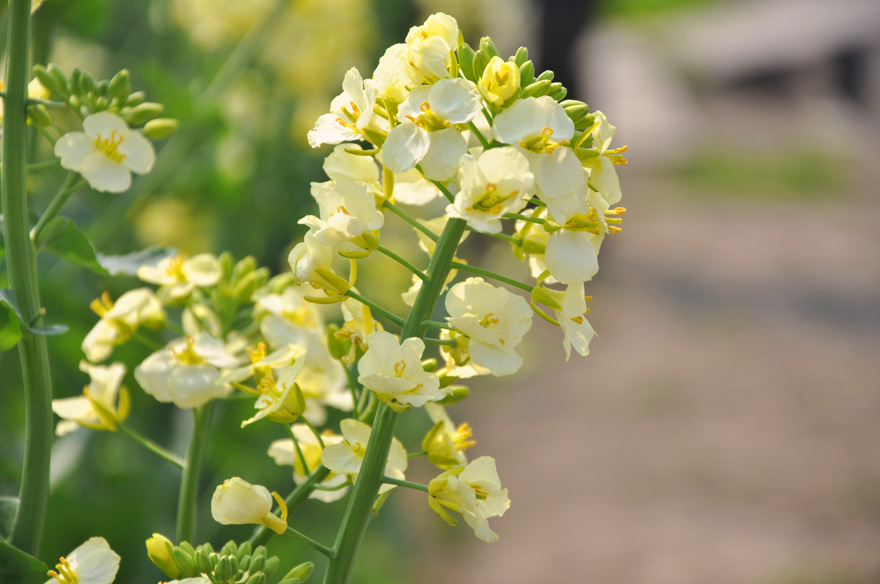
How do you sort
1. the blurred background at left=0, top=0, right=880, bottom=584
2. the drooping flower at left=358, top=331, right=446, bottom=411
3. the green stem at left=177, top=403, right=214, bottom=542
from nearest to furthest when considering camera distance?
the drooping flower at left=358, top=331, right=446, bottom=411
the green stem at left=177, top=403, right=214, bottom=542
the blurred background at left=0, top=0, right=880, bottom=584

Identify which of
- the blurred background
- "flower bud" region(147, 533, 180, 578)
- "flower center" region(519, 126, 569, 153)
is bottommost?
"flower bud" region(147, 533, 180, 578)

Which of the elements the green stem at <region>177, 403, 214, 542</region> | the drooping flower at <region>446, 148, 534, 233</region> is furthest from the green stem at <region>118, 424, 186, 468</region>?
the drooping flower at <region>446, 148, 534, 233</region>

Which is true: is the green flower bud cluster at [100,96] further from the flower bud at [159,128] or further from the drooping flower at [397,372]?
the drooping flower at [397,372]

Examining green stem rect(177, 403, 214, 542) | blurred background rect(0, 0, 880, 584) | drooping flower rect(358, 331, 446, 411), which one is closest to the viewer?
drooping flower rect(358, 331, 446, 411)

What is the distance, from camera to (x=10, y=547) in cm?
36

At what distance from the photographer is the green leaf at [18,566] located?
370 millimetres

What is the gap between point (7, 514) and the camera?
0.41 metres

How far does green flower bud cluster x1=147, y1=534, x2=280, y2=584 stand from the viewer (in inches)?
13.8

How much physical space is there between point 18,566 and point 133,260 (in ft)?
0.65

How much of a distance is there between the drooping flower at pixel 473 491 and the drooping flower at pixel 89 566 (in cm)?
15

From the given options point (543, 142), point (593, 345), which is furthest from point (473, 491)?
point (593, 345)

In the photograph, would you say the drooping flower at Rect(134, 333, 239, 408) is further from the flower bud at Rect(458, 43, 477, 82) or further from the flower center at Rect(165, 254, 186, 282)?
the flower bud at Rect(458, 43, 477, 82)

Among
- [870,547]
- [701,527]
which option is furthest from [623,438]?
[870,547]

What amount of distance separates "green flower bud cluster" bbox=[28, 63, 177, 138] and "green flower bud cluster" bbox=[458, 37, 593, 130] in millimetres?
185
